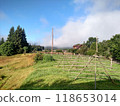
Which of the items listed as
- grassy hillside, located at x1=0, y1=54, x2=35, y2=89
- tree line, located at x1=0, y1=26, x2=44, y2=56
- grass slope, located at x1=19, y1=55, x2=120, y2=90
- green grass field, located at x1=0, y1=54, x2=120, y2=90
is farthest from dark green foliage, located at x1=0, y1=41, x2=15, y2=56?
grass slope, located at x1=19, y1=55, x2=120, y2=90

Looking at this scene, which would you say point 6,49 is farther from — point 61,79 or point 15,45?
point 61,79

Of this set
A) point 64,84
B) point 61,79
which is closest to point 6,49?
point 61,79

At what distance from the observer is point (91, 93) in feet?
11.8

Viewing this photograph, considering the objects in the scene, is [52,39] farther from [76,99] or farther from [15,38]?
[15,38]

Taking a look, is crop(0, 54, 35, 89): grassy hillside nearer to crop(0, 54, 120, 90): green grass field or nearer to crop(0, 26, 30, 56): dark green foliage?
crop(0, 54, 120, 90): green grass field

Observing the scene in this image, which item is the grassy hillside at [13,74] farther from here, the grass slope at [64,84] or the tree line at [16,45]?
the tree line at [16,45]

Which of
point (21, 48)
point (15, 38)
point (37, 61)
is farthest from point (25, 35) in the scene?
point (37, 61)

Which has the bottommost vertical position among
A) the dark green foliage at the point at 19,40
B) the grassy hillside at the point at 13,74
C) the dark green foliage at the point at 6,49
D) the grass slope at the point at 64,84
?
the grassy hillside at the point at 13,74

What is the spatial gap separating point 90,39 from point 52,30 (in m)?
56.2

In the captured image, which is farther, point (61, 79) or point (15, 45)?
point (15, 45)

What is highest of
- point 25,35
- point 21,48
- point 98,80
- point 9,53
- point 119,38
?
point 25,35

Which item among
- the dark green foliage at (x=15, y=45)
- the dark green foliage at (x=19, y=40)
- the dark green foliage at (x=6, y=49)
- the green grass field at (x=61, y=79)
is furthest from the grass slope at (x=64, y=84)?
the dark green foliage at (x=19, y=40)

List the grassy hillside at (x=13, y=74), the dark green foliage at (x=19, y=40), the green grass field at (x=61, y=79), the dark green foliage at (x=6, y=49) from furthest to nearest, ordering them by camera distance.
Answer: the dark green foliage at (x=19, y=40)
the dark green foliage at (x=6, y=49)
the grassy hillside at (x=13, y=74)
the green grass field at (x=61, y=79)

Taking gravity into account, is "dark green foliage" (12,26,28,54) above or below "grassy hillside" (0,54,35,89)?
above
